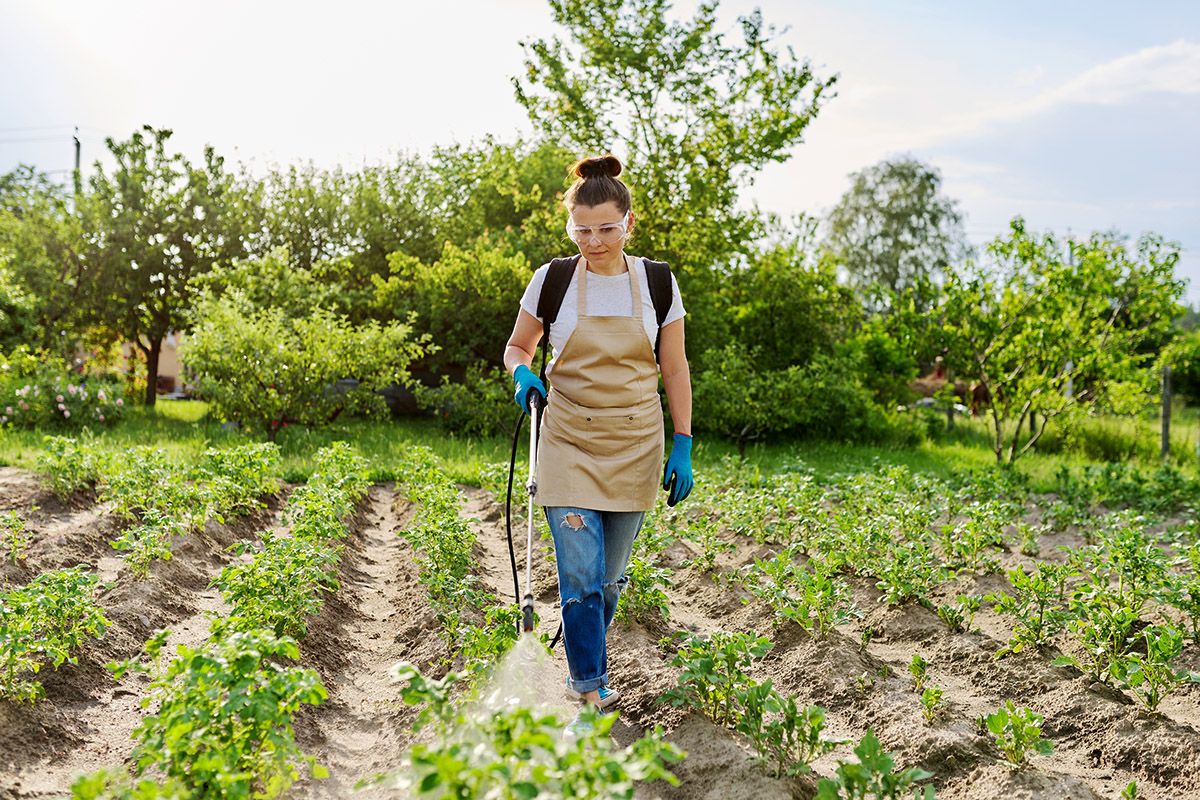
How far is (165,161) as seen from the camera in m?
17.5

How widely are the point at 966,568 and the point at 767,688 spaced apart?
3.28 m

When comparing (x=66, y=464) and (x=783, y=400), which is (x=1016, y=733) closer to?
(x=66, y=464)

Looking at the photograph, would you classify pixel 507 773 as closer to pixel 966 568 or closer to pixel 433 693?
pixel 433 693

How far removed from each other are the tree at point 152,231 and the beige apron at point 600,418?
597 inches

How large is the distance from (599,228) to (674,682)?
1.80 metres

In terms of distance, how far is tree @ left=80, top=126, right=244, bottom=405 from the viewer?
17312mm

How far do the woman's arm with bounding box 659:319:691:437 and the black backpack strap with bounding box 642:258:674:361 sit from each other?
0.04 m

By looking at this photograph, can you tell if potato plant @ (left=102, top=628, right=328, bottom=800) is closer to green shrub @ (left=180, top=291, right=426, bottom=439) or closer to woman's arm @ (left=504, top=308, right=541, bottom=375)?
woman's arm @ (left=504, top=308, right=541, bottom=375)

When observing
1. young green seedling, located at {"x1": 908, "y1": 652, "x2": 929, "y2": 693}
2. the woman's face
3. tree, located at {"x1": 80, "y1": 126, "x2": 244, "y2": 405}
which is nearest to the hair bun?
the woman's face

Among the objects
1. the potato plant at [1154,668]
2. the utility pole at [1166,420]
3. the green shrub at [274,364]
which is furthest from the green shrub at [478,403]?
the potato plant at [1154,668]

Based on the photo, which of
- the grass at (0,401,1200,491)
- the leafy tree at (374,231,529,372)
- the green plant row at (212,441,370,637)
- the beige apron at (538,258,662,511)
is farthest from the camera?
the leafy tree at (374,231,529,372)

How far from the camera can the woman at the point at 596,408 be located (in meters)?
3.44

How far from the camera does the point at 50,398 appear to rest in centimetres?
1321

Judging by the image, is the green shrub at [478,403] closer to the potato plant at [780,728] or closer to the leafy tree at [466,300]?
the leafy tree at [466,300]
